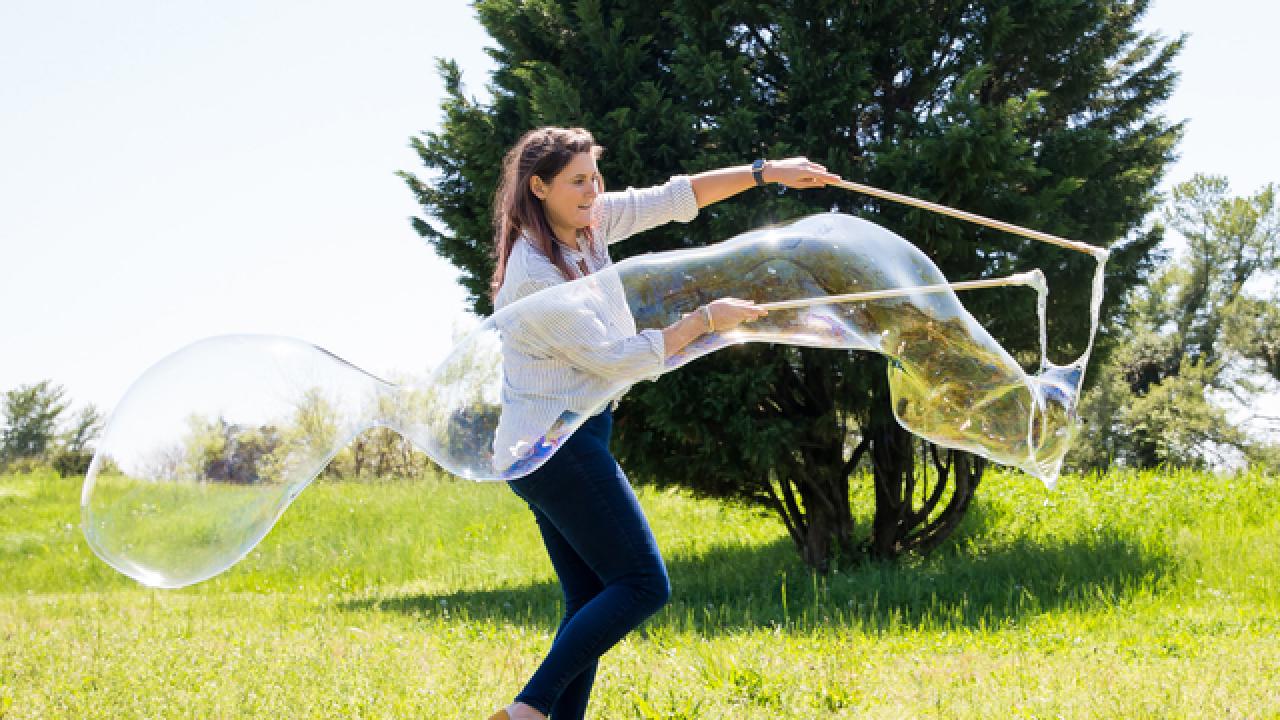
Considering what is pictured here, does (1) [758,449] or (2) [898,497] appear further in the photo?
(2) [898,497]

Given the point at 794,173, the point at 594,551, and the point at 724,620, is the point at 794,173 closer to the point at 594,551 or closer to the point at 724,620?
the point at 594,551

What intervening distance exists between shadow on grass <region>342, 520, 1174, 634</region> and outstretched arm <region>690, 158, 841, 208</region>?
8.68ft

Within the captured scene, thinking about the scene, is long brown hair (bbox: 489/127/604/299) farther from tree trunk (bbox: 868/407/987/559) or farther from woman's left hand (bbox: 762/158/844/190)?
tree trunk (bbox: 868/407/987/559)

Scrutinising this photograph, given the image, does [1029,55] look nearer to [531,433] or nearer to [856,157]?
[856,157]

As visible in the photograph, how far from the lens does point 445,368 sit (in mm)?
2957

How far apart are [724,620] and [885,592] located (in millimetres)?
1101

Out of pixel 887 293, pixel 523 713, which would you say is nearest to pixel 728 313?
pixel 887 293

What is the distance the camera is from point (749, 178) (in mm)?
3395

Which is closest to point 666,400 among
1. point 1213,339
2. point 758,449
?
point 758,449

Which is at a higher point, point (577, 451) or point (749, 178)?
point (749, 178)

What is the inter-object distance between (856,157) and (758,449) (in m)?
1.89

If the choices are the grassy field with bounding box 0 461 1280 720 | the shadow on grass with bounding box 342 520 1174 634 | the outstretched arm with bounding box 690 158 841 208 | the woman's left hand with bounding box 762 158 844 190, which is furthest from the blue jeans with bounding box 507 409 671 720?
the shadow on grass with bounding box 342 520 1174 634

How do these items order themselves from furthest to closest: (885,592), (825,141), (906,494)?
(906,494) → (825,141) → (885,592)

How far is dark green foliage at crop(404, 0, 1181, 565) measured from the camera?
630cm
